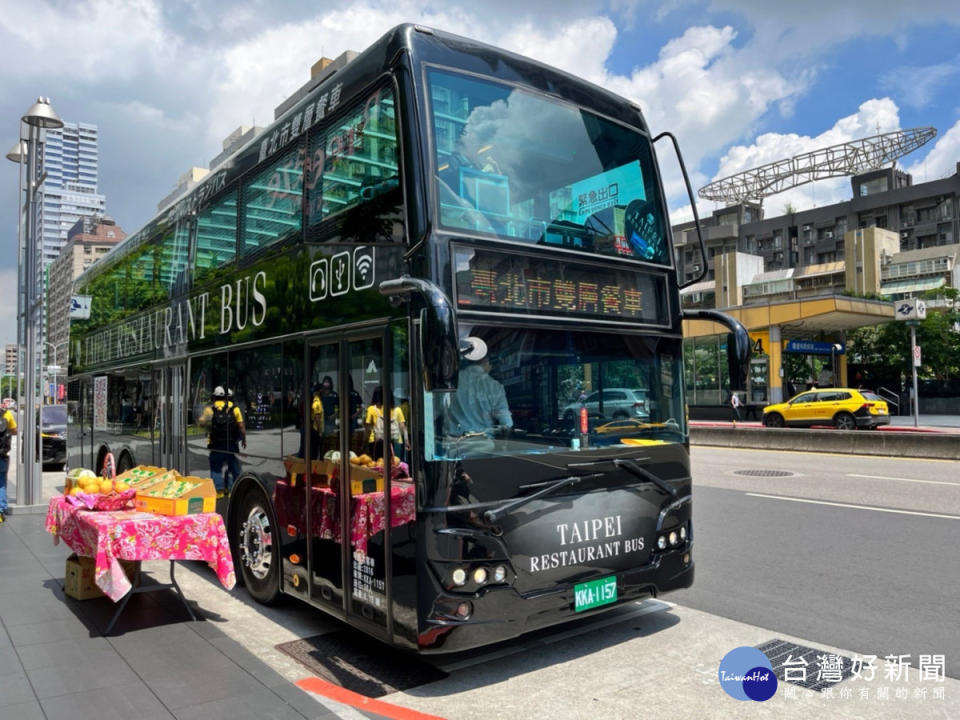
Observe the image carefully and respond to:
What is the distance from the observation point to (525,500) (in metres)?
4.47

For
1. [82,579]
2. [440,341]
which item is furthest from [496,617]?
[82,579]

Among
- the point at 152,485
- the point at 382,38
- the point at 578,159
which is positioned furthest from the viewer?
the point at 152,485

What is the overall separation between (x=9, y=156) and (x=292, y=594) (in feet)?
38.3

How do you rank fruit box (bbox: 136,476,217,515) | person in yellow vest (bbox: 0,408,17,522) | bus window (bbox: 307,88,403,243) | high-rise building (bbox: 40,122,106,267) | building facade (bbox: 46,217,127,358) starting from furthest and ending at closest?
building facade (bbox: 46,217,127,358) → high-rise building (bbox: 40,122,106,267) → person in yellow vest (bbox: 0,408,17,522) → fruit box (bbox: 136,476,217,515) → bus window (bbox: 307,88,403,243)

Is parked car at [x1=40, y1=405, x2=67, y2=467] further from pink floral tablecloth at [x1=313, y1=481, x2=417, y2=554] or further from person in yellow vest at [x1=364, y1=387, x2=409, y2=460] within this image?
person in yellow vest at [x1=364, y1=387, x2=409, y2=460]

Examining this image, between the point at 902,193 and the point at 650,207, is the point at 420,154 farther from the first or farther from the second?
the point at 902,193

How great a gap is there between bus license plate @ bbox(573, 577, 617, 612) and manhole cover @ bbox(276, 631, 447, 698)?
103 centimetres

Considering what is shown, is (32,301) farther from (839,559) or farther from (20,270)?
(839,559)

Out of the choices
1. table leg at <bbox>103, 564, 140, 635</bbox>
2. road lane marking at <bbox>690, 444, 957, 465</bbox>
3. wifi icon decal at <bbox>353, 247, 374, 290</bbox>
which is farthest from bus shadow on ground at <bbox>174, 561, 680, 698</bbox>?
road lane marking at <bbox>690, 444, 957, 465</bbox>

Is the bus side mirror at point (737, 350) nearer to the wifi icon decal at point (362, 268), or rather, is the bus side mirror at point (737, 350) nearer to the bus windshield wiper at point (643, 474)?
the bus windshield wiper at point (643, 474)

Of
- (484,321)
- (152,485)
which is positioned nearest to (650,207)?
(484,321)

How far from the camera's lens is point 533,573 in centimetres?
450

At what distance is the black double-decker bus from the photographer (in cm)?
436

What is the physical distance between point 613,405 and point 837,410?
24.2 metres
